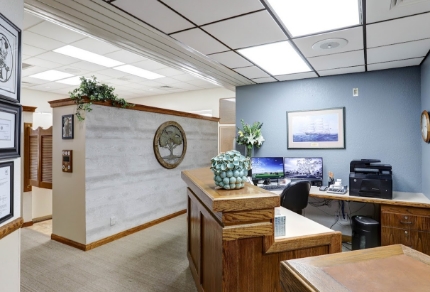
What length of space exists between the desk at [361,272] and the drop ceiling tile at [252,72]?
134 inches

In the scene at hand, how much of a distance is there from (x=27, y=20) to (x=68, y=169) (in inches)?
77.1

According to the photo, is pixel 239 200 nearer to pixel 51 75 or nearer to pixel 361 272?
pixel 361 272

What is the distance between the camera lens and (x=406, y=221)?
123 inches

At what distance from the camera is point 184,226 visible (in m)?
4.41

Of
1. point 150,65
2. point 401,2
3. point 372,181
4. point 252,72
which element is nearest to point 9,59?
point 401,2

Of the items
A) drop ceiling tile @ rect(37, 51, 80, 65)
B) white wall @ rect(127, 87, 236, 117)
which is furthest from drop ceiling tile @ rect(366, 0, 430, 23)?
white wall @ rect(127, 87, 236, 117)

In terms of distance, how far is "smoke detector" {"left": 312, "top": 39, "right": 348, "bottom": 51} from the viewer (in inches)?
111

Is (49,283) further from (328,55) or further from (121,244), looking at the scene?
(328,55)

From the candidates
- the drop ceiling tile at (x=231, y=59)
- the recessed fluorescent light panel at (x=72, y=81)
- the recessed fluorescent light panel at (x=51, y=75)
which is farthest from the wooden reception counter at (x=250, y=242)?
the recessed fluorescent light panel at (x=72, y=81)

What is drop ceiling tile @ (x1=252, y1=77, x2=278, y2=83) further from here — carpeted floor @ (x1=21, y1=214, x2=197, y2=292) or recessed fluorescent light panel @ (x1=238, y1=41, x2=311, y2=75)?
carpeted floor @ (x1=21, y1=214, x2=197, y2=292)

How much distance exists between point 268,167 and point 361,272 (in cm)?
364

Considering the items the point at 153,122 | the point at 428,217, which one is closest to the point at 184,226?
the point at 153,122

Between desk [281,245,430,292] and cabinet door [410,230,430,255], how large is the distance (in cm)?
302

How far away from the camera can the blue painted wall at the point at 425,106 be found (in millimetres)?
3270
